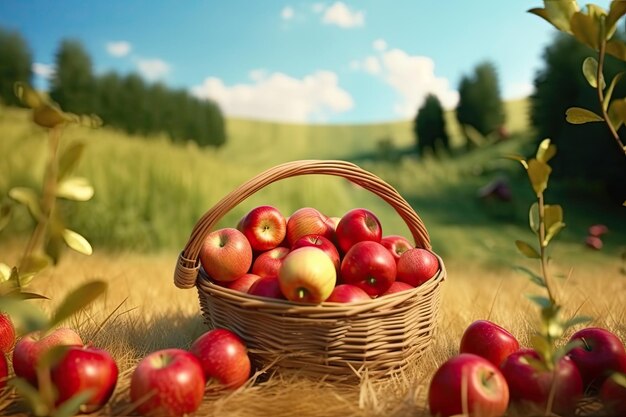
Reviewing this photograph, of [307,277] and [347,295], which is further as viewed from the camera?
[347,295]

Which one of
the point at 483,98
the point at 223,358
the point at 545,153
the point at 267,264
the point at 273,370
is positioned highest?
the point at 545,153

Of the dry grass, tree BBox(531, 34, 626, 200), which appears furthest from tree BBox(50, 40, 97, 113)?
tree BBox(531, 34, 626, 200)

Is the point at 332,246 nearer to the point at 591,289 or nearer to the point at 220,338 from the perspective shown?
the point at 220,338

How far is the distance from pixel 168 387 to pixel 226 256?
2.02 ft

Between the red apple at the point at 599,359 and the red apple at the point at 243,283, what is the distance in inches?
48.2

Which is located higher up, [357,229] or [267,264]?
[357,229]

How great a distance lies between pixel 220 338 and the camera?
1875 millimetres

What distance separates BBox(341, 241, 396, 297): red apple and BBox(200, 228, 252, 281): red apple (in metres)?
0.41

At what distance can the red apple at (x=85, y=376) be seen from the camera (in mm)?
1651

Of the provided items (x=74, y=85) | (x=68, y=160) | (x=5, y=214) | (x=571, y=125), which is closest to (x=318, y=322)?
(x=68, y=160)

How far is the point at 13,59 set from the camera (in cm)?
1652

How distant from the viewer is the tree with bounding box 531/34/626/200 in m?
8.36

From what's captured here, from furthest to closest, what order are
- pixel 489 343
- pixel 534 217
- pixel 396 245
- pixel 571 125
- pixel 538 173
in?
pixel 571 125 < pixel 396 245 < pixel 489 343 < pixel 534 217 < pixel 538 173

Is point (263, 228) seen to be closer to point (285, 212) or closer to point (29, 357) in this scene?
point (29, 357)
